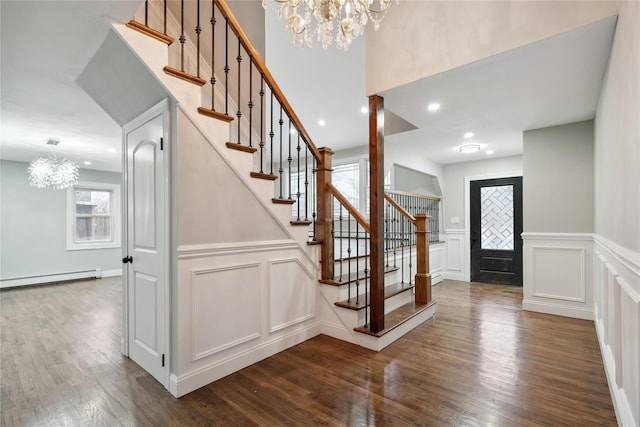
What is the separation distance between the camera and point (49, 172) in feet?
16.0

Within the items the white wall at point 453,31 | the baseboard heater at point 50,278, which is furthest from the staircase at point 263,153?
the baseboard heater at point 50,278

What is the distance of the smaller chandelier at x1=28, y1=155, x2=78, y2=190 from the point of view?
189 inches

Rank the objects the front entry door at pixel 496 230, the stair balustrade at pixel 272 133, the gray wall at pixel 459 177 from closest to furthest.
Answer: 1. the stair balustrade at pixel 272 133
2. the front entry door at pixel 496 230
3. the gray wall at pixel 459 177

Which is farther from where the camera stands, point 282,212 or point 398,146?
point 398,146

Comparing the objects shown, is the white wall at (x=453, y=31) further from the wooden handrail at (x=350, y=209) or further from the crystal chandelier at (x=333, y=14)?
the wooden handrail at (x=350, y=209)

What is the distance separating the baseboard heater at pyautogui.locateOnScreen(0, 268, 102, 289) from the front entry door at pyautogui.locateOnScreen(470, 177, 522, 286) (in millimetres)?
8345

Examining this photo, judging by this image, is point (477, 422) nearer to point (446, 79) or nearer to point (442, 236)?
point (446, 79)

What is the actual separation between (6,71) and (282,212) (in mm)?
2430

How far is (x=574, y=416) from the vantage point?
186 centimetres

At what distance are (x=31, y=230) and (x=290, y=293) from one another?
6.49 metres

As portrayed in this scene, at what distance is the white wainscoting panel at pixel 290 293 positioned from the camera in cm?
277

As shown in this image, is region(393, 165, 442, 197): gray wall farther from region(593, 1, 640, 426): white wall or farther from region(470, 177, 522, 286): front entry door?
region(593, 1, 640, 426): white wall

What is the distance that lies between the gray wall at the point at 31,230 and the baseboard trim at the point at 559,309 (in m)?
8.60

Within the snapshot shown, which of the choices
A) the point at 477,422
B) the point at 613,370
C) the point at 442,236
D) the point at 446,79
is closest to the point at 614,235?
the point at 613,370
